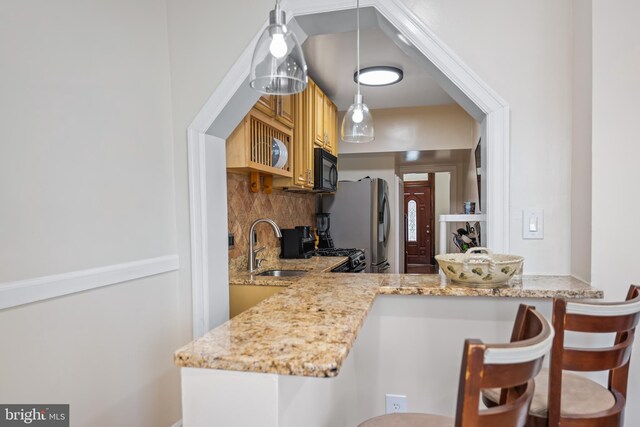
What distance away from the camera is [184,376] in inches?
33.3

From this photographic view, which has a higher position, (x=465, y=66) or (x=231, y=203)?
(x=465, y=66)

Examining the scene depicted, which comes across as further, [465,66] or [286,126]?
[286,126]

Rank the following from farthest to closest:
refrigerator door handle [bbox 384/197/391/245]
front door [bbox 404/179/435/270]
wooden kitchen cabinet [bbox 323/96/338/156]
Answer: front door [bbox 404/179/435/270] → refrigerator door handle [bbox 384/197/391/245] → wooden kitchen cabinet [bbox 323/96/338/156]

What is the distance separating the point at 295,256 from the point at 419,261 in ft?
21.2

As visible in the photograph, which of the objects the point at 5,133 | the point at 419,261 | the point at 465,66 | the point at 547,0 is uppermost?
the point at 547,0

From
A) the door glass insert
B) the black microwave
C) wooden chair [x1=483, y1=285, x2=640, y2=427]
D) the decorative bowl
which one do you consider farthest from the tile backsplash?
the door glass insert

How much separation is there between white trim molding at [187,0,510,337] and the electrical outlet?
0.77 meters

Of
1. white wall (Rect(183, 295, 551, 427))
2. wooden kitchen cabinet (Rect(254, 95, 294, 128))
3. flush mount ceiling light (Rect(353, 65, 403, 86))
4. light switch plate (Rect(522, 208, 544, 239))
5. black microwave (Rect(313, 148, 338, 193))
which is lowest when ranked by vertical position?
white wall (Rect(183, 295, 551, 427))

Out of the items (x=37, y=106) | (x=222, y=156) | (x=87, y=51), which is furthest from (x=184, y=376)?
(x=222, y=156)

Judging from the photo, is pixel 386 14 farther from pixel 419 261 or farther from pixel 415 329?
pixel 419 261

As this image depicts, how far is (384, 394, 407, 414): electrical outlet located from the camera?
1.65 m

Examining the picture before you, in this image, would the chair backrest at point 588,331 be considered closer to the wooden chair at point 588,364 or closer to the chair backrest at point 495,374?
the wooden chair at point 588,364

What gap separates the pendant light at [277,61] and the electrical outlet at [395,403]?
1.35 meters

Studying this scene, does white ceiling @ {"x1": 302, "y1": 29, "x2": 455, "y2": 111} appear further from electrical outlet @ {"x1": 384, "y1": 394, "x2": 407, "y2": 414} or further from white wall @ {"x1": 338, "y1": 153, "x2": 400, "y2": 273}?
electrical outlet @ {"x1": 384, "y1": 394, "x2": 407, "y2": 414}
